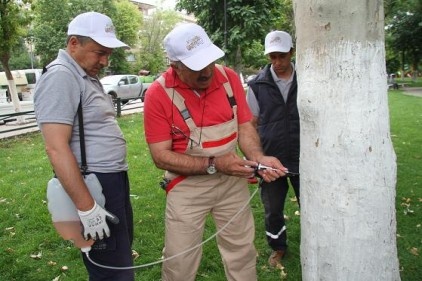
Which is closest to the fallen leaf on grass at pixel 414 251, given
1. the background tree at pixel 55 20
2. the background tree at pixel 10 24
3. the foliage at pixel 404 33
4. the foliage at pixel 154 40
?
the background tree at pixel 10 24

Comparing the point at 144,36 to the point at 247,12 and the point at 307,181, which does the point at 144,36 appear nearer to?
the point at 247,12

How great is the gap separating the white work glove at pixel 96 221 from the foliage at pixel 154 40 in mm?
52787

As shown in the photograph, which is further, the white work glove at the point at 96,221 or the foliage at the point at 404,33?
the foliage at the point at 404,33

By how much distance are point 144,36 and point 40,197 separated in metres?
52.2

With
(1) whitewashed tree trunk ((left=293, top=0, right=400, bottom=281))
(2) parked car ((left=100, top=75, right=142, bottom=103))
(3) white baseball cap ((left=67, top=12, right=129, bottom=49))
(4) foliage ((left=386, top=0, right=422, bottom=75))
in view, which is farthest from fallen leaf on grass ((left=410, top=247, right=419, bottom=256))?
(4) foliage ((left=386, top=0, right=422, bottom=75))

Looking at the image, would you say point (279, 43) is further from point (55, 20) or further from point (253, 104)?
point (55, 20)

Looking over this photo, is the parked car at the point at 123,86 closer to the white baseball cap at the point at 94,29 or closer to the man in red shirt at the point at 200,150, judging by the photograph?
the man in red shirt at the point at 200,150

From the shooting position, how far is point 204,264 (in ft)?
13.5

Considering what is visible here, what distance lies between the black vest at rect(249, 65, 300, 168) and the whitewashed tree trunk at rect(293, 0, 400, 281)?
1.44m

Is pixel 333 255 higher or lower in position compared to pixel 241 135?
lower

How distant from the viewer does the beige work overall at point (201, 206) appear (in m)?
2.69

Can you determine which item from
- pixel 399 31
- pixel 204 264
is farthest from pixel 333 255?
pixel 399 31

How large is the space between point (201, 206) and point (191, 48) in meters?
0.96

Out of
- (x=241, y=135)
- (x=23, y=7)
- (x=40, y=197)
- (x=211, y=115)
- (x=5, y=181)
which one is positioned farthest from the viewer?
(x=23, y=7)
